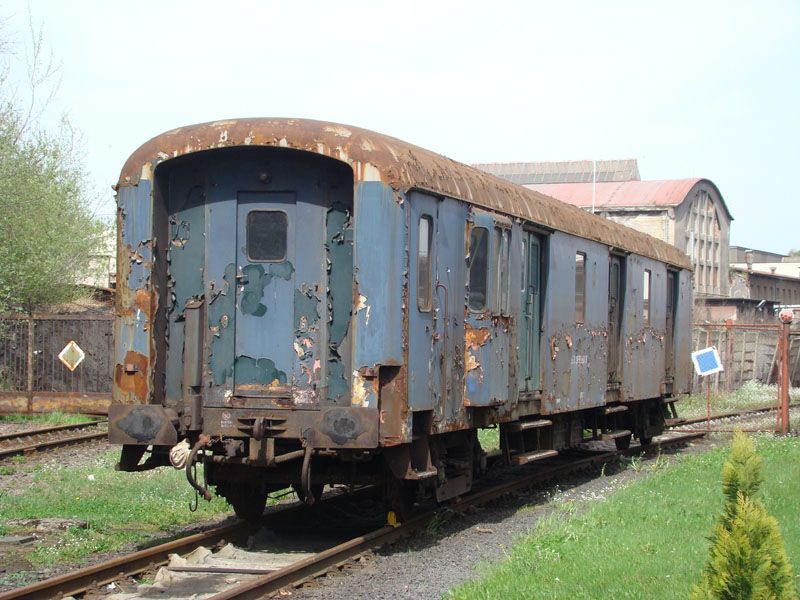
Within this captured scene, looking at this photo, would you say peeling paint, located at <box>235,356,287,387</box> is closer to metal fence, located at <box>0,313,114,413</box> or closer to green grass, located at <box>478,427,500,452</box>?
green grass, located at <box>478,427,500,452</box>

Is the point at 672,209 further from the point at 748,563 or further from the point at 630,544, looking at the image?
the point at 748,563

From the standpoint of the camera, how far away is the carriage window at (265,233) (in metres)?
9.57

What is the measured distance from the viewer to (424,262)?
9781 millimetres

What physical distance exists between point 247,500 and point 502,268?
3464 mm

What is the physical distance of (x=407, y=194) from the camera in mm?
9305

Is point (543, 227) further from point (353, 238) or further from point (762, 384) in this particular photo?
point (762, 384)

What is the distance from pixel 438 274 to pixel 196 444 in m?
2.61

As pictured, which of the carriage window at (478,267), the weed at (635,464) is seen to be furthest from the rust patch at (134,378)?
the weed at (635,464)

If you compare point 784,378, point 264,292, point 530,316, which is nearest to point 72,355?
point 530,316

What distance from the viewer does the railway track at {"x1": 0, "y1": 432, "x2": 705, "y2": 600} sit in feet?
25.5

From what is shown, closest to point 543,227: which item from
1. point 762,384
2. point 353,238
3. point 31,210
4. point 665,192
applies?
point 353,238

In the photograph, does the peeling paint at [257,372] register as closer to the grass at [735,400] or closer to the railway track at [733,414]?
the railway track at [733,414]

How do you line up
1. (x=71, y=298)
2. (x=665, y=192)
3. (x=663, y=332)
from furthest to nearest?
(x=665, y=192), (x=71, y=298), (x=663, y=332)

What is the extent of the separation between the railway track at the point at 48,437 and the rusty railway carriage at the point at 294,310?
7303 millimetres
